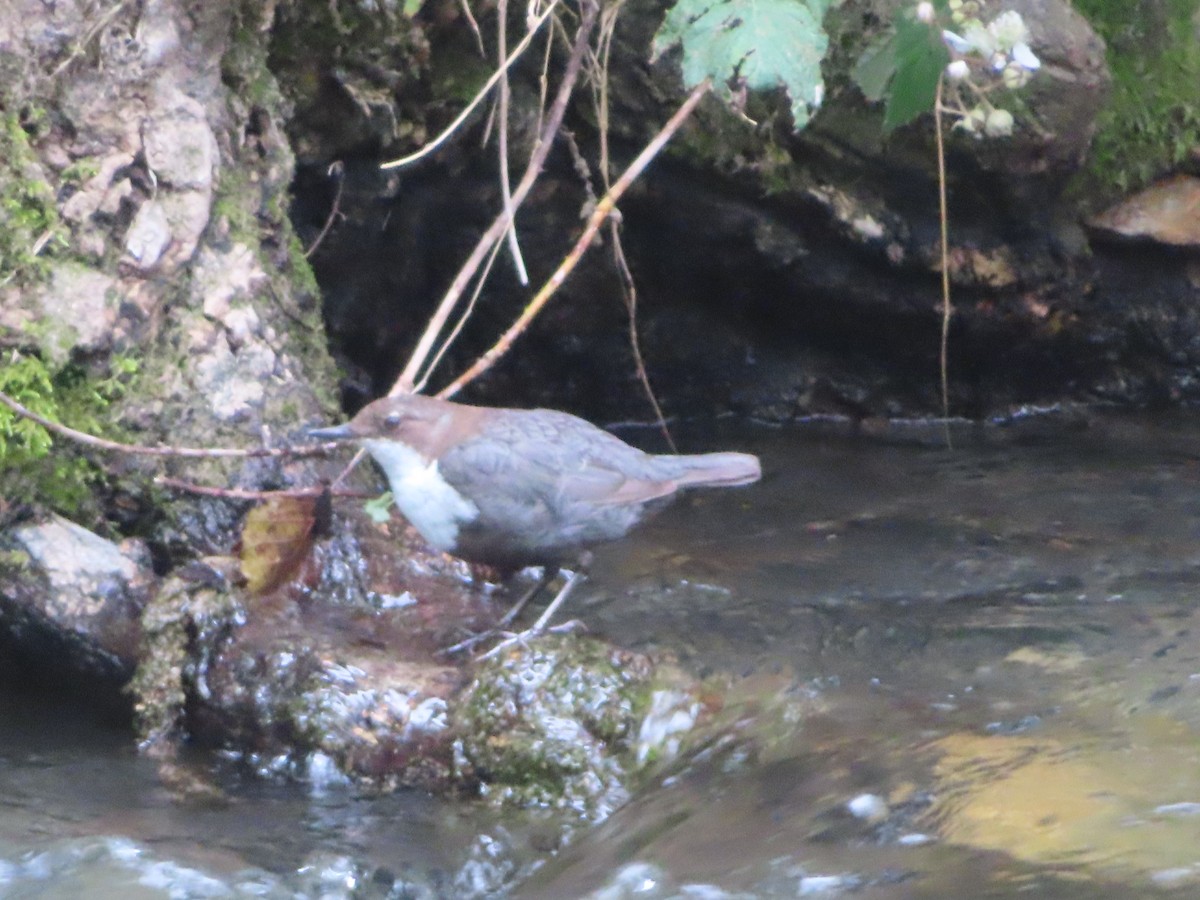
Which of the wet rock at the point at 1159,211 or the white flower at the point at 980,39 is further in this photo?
the wet rock at the point at 1159,211

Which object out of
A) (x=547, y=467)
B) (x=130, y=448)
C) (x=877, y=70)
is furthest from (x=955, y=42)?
(x=130, y=448)

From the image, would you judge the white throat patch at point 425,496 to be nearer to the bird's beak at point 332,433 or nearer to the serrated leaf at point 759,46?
the bird's beak at point 332,433

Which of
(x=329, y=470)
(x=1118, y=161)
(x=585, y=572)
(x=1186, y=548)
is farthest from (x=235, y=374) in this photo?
(x=1118, y=161)

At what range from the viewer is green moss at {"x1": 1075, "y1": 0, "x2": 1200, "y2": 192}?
5.19m

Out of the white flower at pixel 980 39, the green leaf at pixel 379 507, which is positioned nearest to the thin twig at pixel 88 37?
the green leaf at pixel 379 507

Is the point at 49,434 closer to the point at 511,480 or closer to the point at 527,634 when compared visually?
the point at 511,480

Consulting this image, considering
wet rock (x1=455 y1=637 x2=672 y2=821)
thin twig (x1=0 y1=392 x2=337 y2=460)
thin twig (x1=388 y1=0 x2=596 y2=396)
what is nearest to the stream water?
wet rock (x1=455 y1=637 x2=672 y2=821)

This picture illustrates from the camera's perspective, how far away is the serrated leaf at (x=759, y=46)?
9.41 feet

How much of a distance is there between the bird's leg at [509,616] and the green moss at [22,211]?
4.58 feet

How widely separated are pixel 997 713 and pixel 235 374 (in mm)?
2087

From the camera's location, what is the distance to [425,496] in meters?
3.24

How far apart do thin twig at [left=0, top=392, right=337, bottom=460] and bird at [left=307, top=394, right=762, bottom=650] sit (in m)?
0.14

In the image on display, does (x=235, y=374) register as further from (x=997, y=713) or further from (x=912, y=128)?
(x=912, y=128)

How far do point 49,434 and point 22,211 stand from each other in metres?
0.59
